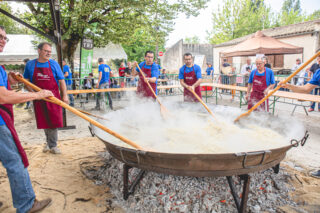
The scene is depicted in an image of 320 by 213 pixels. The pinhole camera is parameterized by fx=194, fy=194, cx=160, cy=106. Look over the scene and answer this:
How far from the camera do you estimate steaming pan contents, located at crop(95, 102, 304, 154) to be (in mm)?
2225

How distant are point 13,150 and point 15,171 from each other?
0.20 metres

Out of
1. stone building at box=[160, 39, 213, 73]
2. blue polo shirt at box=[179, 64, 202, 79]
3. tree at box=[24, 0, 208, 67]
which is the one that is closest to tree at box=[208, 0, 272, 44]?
stone building at box=[160, 39, 213, 73]

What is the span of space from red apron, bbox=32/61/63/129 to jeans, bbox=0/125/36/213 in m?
1.48

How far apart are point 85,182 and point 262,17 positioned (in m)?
31.2

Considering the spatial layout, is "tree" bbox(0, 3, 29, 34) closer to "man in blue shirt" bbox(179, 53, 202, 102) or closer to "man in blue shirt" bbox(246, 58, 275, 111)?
"man in blue shirt" bbox(179, 53, 202, 102)

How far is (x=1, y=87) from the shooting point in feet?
5.63

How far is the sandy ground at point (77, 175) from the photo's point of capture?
7.29 feet

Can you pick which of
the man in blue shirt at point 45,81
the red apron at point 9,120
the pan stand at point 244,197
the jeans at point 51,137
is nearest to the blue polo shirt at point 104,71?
the man in blue shirt at point 45,81

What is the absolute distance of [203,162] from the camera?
1.65 metres

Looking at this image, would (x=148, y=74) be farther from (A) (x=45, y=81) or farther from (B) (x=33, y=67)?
(B) (x=33, y=67)

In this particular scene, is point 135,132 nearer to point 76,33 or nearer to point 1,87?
point 1,87

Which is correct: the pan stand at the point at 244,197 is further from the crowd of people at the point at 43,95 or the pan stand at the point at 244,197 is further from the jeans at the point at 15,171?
the jeans at the point at 15,171

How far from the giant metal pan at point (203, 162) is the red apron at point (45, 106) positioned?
207 centimetres

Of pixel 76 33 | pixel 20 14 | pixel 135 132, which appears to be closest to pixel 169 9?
pixel 76 33
